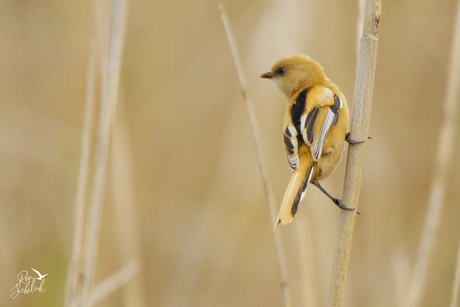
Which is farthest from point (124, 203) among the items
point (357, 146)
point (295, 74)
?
point (357, 146)

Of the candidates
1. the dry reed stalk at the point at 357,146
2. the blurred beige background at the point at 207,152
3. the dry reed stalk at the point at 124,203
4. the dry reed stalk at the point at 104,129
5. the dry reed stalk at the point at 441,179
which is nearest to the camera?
the dry reed stalk at the point at 357,146

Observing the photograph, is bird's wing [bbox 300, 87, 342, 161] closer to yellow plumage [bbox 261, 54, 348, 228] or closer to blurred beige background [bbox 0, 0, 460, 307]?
yellow plumage [bbox 261, 54, 348, 228]

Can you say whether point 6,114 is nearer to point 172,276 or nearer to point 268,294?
point 172,276

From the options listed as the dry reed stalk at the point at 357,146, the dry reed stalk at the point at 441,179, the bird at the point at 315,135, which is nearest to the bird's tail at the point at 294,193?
the bird at the point at 315,135

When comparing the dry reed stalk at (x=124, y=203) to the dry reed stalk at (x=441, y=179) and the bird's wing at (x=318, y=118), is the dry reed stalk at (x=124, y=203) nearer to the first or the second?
the bird's wing at (x=318, y=118)

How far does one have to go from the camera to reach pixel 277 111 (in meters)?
2.87

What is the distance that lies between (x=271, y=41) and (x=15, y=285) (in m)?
2.19

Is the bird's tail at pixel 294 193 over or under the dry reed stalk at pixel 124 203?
over

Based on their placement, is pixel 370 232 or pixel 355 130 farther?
pixel 370 232

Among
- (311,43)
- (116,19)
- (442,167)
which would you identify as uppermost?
(116,19)

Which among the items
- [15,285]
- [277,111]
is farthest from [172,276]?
[277,111]

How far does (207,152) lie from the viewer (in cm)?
360

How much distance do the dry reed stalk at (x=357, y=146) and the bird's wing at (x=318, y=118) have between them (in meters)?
0.24

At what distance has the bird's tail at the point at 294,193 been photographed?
57.9 inches
